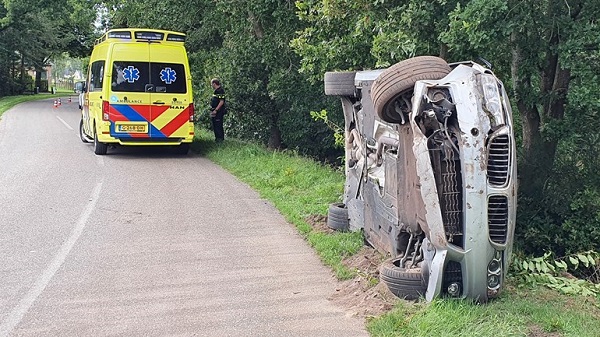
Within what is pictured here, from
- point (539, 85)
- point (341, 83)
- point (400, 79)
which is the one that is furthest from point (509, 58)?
point (400, 79)

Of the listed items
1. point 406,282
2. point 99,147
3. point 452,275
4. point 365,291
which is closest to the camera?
point 452,275

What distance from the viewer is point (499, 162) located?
4.71m

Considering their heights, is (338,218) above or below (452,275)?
below

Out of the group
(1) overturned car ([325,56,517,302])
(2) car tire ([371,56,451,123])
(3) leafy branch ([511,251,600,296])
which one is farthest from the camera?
(3) leafy branch ([511,251,600,296])

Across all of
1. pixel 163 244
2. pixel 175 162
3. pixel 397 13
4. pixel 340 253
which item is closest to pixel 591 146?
pixel 397 13

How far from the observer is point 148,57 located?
14219mm

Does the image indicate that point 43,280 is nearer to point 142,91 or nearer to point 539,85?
point 539,85

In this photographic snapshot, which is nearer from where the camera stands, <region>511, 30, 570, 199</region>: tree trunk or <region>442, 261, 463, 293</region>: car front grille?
<region>442, 261, 463, 293</region>: car front grille

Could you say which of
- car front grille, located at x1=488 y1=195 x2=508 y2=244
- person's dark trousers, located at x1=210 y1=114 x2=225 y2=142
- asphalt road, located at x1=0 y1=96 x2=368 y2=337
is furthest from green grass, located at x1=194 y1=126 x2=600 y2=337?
person's dark trousers, located at x1=210 y1=114 x2=225 y2=142

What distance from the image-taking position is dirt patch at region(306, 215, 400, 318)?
518 cm

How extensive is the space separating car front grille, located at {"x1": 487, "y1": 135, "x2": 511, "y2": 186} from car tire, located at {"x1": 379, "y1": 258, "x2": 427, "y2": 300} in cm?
98

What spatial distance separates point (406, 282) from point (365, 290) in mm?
569

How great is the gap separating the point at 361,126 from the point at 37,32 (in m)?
42.5

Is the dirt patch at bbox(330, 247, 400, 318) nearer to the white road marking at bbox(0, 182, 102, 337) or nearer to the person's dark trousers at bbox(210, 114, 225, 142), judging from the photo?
the white road marking at bbox(0, 182, 102, 337)
